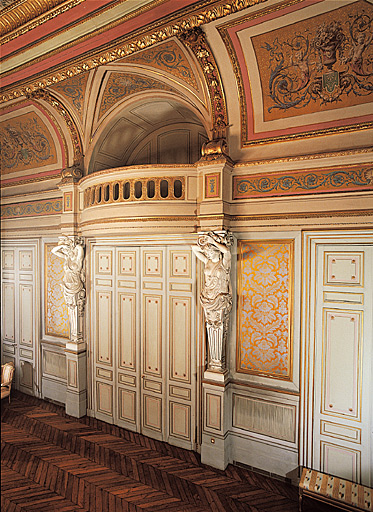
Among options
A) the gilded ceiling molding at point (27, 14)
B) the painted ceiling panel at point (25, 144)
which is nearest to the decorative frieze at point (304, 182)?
the gilded ceiling molding at point (27, 14)

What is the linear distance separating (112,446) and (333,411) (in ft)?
10.5

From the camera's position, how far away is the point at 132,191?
4.97 metres

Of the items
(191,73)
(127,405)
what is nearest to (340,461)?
(127,405)

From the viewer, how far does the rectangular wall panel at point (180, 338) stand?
202 inches

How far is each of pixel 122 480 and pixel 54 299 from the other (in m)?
3.46

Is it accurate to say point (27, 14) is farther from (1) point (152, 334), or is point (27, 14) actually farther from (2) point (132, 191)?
(1) point (152, 334)

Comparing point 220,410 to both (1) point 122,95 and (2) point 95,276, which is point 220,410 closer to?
(2) point 95,276

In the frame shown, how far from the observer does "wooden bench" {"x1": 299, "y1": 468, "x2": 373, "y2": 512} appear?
3633 mm

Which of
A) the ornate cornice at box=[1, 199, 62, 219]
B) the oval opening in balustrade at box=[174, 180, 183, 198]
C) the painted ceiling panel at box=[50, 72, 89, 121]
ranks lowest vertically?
the ornate cornice at box=[1, 199, 62, 219]

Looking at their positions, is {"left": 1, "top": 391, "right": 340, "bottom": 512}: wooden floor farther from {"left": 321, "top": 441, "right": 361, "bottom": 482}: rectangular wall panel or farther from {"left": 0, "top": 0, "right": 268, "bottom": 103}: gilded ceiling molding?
{"left": 0, "top": 0, "right": 268, "bottom": 103}: gilded ceiling molding

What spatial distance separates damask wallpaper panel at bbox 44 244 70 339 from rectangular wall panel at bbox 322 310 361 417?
4.55 m

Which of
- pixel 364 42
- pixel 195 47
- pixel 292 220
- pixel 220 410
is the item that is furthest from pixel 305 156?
pixel 220 410

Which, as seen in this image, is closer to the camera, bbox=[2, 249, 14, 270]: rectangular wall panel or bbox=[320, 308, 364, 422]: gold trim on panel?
bbox=[320, 308, 364, 422]: gold trim on panel

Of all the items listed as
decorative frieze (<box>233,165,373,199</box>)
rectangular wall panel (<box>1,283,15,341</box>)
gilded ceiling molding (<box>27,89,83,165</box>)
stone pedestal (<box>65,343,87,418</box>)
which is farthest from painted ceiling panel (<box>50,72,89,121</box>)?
stone pedestal (<box>65,343,87,418</box>)
